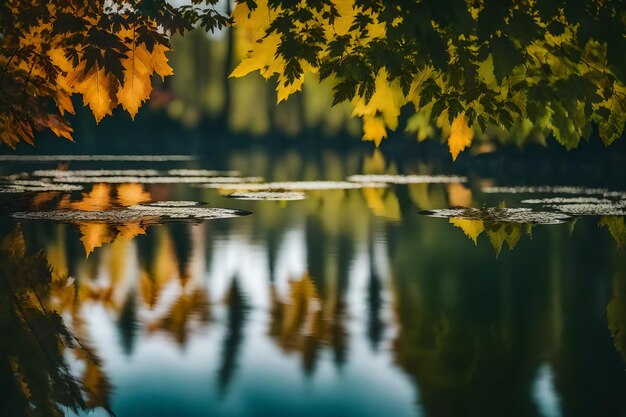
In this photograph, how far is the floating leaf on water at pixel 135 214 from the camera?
24.7 metres

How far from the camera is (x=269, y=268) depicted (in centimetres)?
1744

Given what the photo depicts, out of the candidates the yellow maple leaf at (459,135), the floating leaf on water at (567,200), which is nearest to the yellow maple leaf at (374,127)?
the yellow maple leaf at (459,135)

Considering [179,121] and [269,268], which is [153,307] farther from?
[179,121]

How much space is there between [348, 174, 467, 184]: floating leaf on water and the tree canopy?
101 ft

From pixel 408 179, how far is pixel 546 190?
953cm

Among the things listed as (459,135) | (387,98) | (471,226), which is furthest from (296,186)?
(459,135)

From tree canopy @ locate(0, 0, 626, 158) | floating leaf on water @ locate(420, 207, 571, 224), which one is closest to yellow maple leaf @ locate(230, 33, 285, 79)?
tree canopy @ locate(0, 0, 626, 158)

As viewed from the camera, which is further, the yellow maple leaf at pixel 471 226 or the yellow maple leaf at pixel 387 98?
the yellow maple leaf at pixel 471 226

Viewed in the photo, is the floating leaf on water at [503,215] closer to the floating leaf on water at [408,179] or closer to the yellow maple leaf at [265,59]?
the floating leaf on water at [408,179]

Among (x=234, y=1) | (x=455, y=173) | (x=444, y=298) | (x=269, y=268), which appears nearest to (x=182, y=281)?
(x=269, y=268)

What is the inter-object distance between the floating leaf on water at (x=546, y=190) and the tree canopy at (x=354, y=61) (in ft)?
77.0

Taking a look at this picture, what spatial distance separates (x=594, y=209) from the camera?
27.3 metres

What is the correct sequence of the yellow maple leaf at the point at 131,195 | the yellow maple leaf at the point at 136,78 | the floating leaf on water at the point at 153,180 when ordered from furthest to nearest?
1. the floating leaf on water at the point at 153,180
2. the yellow maple leaf at the point at 131,195
3. the yellow maple leaf at the point at 136,78

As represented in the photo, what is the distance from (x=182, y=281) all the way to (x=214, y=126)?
91.7 m
